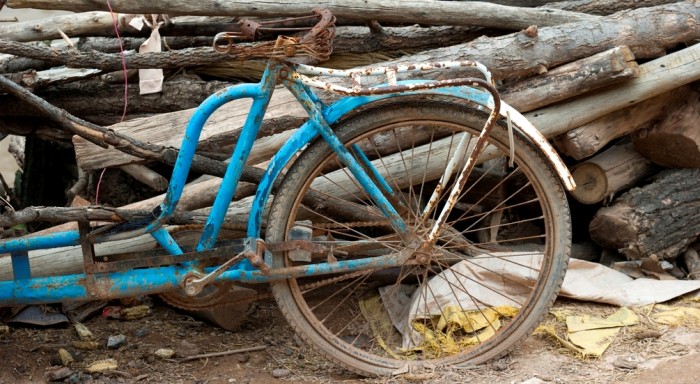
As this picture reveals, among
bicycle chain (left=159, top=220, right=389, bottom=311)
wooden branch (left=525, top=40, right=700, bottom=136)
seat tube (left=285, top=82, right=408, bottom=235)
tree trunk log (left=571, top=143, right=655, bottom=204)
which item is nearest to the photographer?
seat tube (left=285, top=82, right=408, bottom=235)

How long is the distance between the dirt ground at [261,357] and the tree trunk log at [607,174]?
0.70 m

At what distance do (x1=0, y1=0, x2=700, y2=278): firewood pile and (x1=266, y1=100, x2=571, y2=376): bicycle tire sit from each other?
16.5 inches

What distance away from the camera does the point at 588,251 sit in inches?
187

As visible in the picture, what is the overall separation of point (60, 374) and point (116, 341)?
14.3 inches

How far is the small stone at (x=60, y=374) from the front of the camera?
3689 mm

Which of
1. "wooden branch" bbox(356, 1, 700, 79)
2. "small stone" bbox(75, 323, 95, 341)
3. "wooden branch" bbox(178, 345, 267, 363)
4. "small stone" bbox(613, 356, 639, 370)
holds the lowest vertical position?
"wooden branch" bbox(178, 345, 267, 363)

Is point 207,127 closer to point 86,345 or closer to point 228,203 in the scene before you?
point 228,203

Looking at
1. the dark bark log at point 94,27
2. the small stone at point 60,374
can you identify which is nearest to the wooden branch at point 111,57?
the dark bark log at point 94,27

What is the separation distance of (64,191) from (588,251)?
3505mm

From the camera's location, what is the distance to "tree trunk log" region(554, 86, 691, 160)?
422 cm

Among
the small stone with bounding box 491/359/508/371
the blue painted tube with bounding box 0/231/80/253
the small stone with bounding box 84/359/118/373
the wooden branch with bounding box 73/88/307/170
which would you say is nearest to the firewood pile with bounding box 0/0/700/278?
the wooden branch with bounding box 73/88/307/170

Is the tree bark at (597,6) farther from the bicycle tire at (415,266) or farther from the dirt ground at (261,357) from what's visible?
the dirt ground at (261,357)

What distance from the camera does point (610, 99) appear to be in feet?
13.6

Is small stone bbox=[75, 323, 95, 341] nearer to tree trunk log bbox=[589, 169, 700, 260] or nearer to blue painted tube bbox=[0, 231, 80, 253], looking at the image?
blue painted tube bbox=[0, 231, 80, 253]
